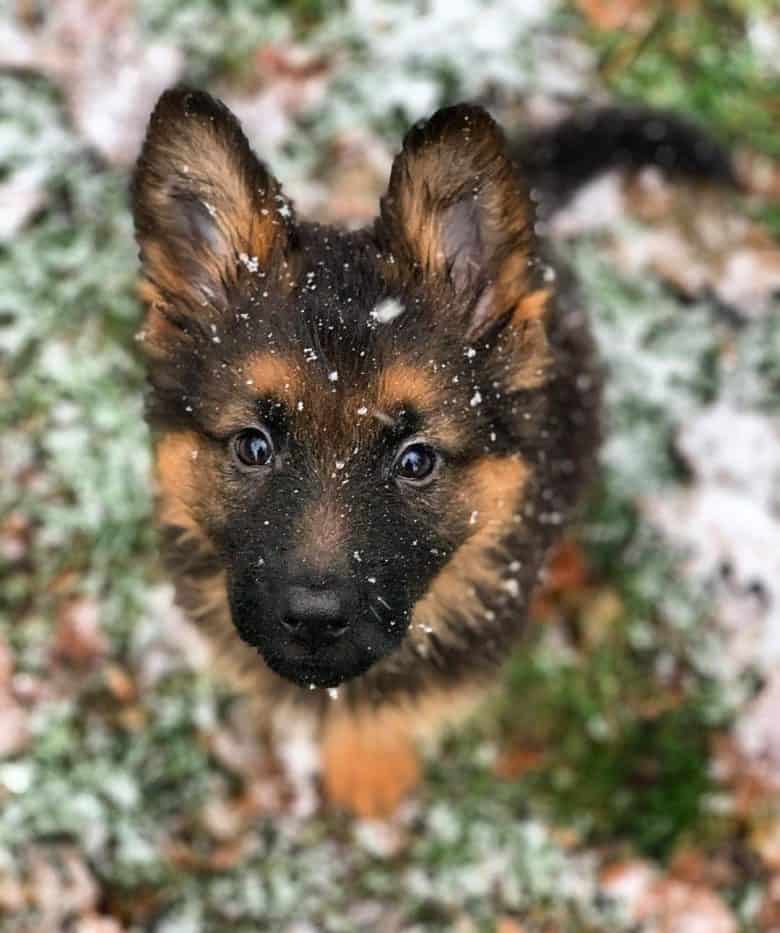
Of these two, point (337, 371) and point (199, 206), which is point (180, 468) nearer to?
point (337, 371)

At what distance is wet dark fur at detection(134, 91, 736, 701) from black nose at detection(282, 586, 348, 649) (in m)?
0.05

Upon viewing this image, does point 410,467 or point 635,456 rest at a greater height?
point 635,456

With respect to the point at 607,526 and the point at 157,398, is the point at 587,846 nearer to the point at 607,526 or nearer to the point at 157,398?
the point at 607,526

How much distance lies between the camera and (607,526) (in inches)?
202

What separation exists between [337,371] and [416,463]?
1.11ft

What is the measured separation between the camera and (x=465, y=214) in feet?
9.98

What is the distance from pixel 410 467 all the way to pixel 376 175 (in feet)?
8.76

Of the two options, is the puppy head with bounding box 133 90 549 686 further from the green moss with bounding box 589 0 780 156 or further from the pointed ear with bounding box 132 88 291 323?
the green moss with bounding box 589 0 780 156

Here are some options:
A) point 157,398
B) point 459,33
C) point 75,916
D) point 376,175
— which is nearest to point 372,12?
point 459,33

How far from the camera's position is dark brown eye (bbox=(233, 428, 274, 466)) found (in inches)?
119

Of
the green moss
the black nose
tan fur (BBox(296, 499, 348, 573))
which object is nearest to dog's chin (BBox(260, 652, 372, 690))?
the black nose

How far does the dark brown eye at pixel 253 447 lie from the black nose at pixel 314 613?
1.31 feet

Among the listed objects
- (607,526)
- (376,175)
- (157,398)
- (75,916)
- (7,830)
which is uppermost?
(376,175)

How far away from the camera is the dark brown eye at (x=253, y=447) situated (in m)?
3.03
